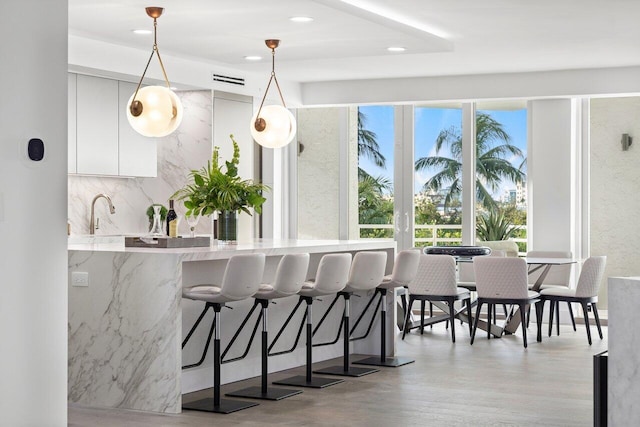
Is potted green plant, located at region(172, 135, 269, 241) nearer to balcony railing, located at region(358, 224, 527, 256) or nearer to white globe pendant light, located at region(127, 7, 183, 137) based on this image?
white globe pendant light, located at region(127, 7, 183, 137)

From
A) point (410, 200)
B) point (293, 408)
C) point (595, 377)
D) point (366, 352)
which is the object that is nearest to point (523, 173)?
point (410, 200)

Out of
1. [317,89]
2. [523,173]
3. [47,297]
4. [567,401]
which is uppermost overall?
[317,89]

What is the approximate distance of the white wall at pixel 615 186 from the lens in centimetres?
1132

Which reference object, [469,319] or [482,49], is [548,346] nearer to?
[469,319]

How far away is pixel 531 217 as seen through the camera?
11.4m

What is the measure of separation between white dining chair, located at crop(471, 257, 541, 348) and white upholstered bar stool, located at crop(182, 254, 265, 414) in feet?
11.0

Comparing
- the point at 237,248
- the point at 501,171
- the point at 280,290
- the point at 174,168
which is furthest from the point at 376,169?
the point at 280,290

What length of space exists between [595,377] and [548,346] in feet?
14.0

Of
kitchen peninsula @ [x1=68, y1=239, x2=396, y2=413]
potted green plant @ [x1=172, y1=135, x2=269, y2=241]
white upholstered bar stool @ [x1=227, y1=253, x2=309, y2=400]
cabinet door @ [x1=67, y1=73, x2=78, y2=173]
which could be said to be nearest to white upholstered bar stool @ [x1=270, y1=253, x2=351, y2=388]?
white upholstered bar stool @ [x1=227, y1=253, x2=309, y2=400]

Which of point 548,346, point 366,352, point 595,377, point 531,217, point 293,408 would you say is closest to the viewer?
point 595,377

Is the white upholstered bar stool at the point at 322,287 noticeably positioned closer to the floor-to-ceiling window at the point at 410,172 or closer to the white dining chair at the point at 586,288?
the white dining chair at the point at 586,288

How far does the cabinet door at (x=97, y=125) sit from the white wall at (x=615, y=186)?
5.51m

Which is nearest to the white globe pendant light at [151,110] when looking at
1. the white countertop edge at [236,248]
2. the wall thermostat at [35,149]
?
the white countertop edge at [236,248]

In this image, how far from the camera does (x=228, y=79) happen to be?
1034 centimetres
